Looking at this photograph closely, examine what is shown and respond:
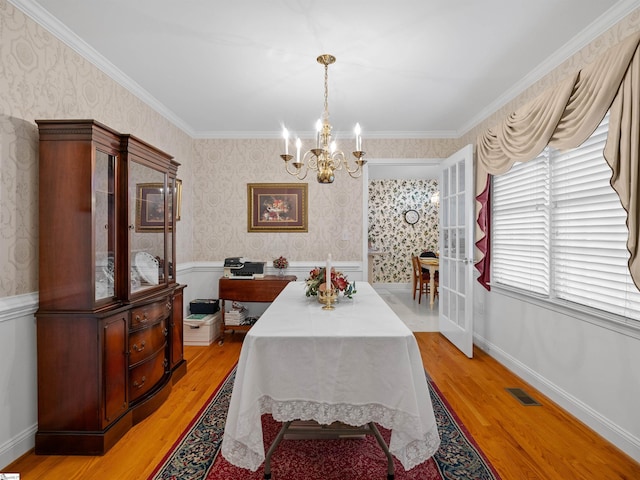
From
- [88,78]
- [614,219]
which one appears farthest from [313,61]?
[614,219]

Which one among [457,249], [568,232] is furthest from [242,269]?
[568,232]

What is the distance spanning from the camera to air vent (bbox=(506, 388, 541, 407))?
2578 mm

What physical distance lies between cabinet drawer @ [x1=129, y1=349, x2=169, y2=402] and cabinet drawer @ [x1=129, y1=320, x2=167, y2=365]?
0.05m

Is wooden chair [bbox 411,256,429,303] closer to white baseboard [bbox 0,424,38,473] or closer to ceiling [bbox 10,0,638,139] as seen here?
ceiling [bbox 10,0,638,139]

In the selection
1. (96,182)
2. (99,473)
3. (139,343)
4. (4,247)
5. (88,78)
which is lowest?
(99,473)

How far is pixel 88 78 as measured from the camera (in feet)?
8.36

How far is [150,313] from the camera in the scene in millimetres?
2500

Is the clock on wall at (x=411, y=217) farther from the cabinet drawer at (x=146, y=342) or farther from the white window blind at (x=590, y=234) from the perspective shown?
the cabinet drawer at (x=146, y=342)

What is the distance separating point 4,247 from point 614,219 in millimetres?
3455

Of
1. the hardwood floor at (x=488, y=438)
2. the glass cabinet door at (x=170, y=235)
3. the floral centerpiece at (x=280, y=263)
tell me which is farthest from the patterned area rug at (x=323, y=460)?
the floral centerpiece at (x=280, y=263)

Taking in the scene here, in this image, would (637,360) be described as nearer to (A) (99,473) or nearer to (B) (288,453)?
(B) (288,453)

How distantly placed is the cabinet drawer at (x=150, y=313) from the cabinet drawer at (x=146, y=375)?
267mm

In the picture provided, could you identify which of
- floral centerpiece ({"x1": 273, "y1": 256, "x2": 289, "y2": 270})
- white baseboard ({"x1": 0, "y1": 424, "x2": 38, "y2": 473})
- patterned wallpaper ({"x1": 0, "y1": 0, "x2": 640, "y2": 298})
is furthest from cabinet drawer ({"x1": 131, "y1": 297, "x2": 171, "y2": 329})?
floral centerpiece ({"x1": 273, "y1": 256, "x2": 289, "y2": 270})

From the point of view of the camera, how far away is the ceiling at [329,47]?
2033 mm
